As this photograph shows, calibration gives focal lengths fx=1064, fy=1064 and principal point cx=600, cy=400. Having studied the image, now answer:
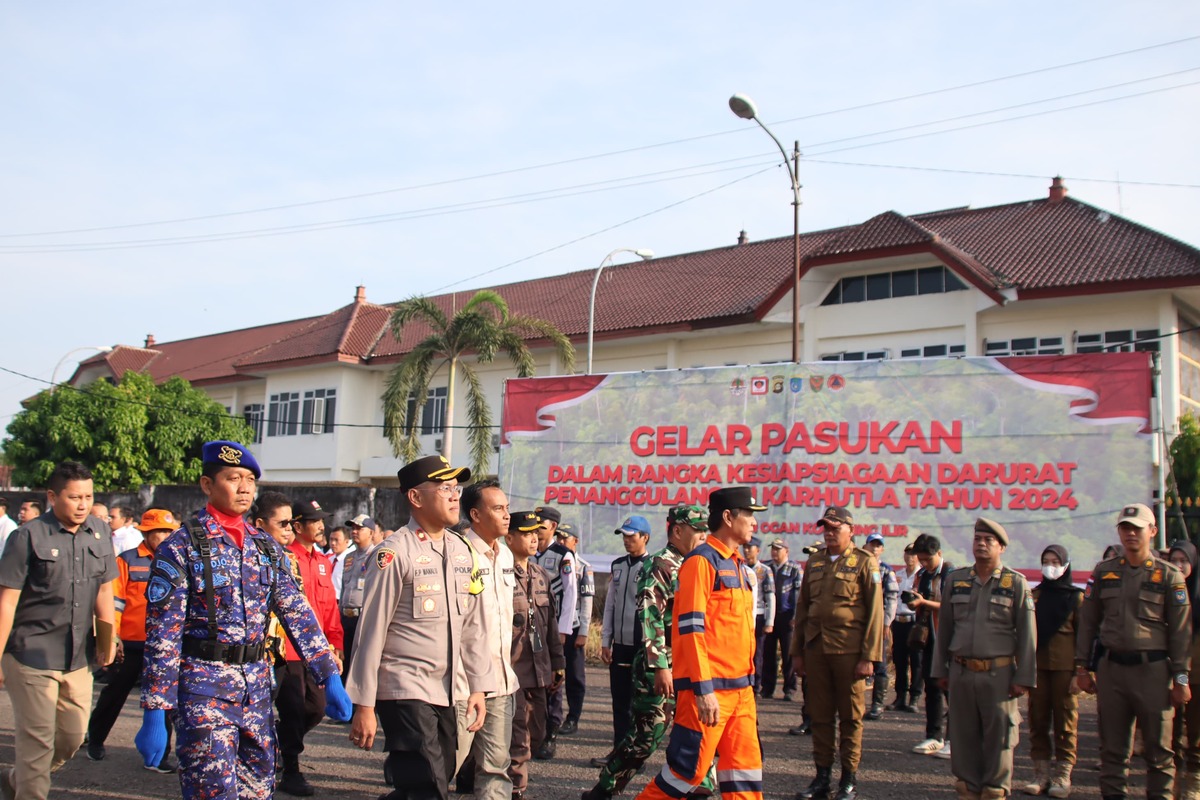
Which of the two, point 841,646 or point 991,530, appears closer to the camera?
point 991,530

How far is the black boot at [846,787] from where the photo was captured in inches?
295

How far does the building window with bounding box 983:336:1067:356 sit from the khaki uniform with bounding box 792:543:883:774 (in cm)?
1791

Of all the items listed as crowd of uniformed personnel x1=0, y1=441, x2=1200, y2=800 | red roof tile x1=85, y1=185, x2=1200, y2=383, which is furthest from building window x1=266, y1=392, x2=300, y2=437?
crowd of uniformed personnel x1=0, y1=441, x2=1200, y2=800

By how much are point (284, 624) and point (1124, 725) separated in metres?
5.71

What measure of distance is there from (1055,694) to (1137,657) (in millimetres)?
1437

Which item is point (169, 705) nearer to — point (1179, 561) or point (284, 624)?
point (284, 624)

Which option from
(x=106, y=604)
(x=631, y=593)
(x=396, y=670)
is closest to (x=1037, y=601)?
(x=631, y=593)

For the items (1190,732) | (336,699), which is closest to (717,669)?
(336,699)

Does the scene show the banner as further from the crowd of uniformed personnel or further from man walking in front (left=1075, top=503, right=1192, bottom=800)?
man walking in front (left=1075, top=503, right=1192, bottom=800)

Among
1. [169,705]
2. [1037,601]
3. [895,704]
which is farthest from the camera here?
[895,704]

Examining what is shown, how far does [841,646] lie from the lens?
25.1 ft

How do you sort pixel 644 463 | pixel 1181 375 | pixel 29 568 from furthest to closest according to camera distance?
pixel 1181 375 → pixel 644 463 → pixel 29 568

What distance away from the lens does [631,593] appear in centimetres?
882

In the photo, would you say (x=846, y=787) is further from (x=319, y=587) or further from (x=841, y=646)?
(x=319, y=587)
